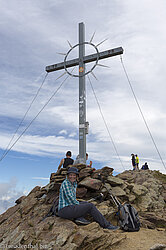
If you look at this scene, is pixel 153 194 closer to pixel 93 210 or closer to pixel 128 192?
pixel 128 192

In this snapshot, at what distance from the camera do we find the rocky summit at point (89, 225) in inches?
226

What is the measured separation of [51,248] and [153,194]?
29.3ft

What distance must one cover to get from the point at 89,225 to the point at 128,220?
153 centimetres

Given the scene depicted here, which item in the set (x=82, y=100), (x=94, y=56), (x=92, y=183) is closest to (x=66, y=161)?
(x=92, y=183)

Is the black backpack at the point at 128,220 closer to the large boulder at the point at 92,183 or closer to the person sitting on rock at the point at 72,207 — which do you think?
the person sitting on rock at the point at 72,207

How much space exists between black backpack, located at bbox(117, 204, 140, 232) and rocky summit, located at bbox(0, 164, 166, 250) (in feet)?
0.66

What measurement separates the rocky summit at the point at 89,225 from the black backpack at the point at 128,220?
0.20 m

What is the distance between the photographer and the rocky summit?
5742 millimetres

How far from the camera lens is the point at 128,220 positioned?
7105mm

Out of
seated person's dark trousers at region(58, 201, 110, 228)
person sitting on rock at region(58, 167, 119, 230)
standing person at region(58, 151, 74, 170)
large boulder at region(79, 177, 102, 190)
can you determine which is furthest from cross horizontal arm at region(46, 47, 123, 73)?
seated person's dark trousers at region(58, 201, 110, 228)

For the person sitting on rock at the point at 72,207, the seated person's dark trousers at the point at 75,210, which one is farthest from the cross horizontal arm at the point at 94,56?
the seated person's dark trousers at the point at 75,210

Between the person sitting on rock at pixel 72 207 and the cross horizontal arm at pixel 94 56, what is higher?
the cross horizontal arm at pixel 94 56

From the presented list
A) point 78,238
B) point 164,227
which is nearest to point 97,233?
point 78,238

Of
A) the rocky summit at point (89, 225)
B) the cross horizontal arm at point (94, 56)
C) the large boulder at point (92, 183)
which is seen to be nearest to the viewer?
the rocky summit at point (89, 225)
